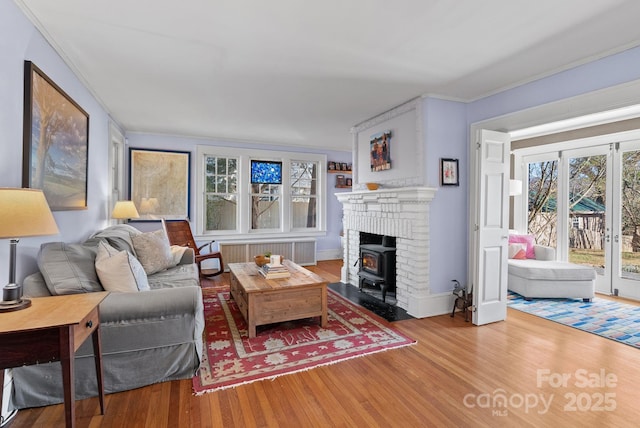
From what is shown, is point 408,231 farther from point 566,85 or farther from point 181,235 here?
point 181,235

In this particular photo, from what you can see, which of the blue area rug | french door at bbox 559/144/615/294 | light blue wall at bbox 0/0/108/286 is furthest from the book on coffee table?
french door at bbox 559/144/615/294

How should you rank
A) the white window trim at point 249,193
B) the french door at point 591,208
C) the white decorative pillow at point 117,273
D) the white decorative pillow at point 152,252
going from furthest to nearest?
the white window trim at point 249,193 < the french door at point 591,208 < the white decorative pillow at point 152,252 < the white decorative pillow at point 117,273

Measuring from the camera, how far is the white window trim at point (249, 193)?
5711 millimetres

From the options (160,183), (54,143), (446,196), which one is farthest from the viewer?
(160,183)

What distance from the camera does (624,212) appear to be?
4.29m

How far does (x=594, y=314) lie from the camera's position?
3578 millimetres

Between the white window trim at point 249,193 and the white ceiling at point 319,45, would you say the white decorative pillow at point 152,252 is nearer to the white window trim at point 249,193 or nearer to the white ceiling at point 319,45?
the white ceiling at point 319,45

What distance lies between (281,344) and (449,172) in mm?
2573

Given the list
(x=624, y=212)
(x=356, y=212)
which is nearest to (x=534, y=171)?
(x=624, y=212)

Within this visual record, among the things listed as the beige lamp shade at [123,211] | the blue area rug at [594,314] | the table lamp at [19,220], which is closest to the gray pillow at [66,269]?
the table lamp at [19,220]

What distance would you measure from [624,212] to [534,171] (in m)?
1.41

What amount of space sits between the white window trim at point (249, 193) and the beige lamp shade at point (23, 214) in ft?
14.1

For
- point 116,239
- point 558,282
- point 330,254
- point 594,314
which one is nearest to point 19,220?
point 116,239

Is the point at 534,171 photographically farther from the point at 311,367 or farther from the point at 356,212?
the point at 311,367
